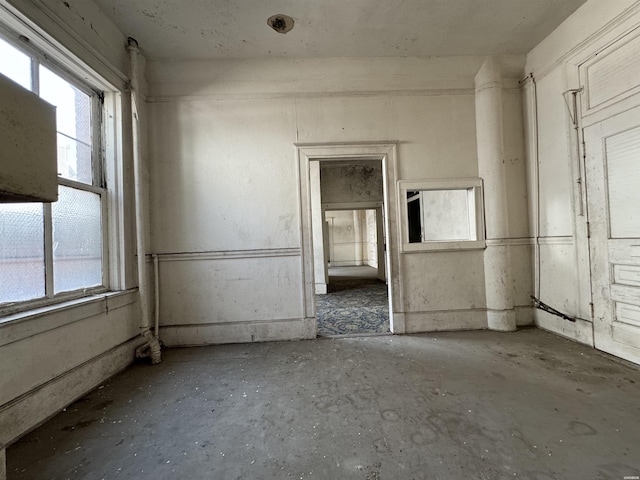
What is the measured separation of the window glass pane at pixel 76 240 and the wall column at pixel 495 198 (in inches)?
166

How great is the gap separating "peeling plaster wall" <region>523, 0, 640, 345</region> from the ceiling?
0.24 meters

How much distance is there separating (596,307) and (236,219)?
386 cm

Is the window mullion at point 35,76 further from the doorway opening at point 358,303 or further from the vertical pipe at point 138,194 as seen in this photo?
the doorway opening at point 358,303

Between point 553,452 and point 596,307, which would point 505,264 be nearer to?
point 596,307

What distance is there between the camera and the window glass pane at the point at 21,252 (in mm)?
1815

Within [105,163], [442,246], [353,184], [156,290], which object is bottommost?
[156,290]

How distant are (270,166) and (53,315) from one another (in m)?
2.35

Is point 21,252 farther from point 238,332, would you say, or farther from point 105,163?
point 238,332

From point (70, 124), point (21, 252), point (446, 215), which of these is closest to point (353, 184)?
point (446, 215)

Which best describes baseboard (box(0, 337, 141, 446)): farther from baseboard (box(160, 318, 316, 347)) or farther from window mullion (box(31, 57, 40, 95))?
window mullion (box(31, 57, 40, 95))

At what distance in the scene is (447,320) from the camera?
11.2ft

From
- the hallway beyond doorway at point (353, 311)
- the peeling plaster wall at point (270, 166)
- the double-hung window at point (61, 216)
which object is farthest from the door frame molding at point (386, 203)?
the double-hung window at point (61, 216)

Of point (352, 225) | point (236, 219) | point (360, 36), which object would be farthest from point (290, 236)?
point (352, 225)

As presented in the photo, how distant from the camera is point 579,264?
9.46 ft
